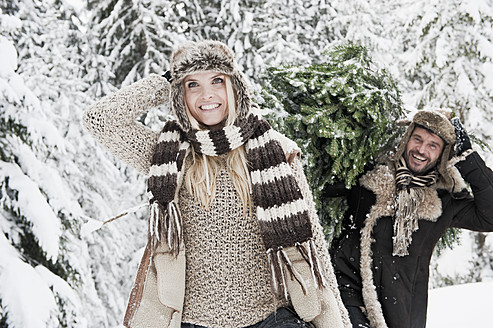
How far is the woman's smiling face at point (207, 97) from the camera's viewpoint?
2496mm

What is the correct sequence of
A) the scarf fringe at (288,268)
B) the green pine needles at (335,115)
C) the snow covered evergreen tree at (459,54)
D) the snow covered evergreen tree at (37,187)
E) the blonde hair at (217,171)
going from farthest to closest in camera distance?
the snow covered evergreen tree at (459,54), the snow covered evergreen tree at (37,187), the green pine needles at (335,115), the blonde hair at (217,171), the scarf fringe at (288,268)

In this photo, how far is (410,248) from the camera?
11.3 feet

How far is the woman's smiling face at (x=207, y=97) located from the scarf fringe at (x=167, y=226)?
532 millimetres

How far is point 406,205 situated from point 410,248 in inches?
13.6

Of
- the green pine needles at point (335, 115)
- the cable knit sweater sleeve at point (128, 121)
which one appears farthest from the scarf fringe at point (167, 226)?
the green pine needles at point (335, 115)

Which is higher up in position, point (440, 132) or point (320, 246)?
point (440, 132)

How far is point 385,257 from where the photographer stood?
3490mm

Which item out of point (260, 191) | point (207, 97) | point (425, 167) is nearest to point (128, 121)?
point (207, 97)

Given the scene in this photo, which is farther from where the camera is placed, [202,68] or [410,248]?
[410,248]

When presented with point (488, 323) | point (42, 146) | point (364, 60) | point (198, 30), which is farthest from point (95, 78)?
point (488, 323)

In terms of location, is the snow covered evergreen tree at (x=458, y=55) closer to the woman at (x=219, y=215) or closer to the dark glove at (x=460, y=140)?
the dark glove at (x=460, y=140)

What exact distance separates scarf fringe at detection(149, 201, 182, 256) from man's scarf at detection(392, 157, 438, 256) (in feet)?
6.12

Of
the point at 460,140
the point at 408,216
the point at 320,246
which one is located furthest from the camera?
the point at 460,140

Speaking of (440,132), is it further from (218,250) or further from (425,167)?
(218,250)
